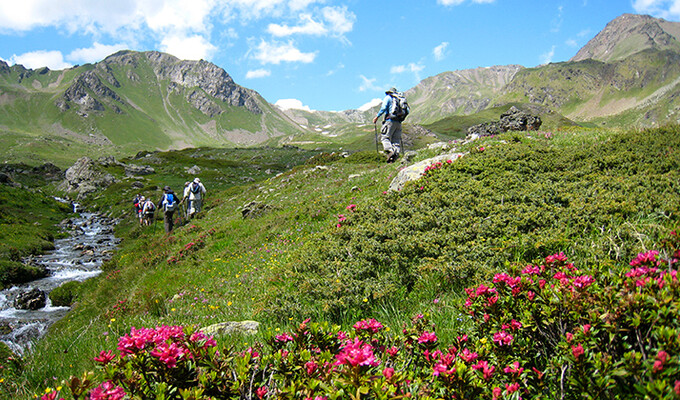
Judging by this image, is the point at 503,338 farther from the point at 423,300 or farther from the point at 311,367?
the point at 423,300

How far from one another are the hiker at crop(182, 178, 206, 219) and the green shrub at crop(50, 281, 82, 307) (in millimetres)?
10156

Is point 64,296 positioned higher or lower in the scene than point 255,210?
lower

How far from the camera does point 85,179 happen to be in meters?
58.0

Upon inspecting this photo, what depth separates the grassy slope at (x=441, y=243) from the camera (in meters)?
5.28

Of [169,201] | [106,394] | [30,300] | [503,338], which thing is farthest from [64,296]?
[503,338]

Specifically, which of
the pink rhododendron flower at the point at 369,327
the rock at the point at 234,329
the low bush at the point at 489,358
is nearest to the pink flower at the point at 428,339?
the low bush at the point at 489,358

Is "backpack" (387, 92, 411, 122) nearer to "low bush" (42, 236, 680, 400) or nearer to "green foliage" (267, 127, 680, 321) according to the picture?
"green foliage" (267, 127, 680, 321)

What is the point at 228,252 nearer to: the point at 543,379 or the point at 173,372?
the point at 173,372

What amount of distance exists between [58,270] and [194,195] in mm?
8827

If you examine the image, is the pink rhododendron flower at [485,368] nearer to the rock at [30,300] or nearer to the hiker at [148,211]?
the rock at [30,300]

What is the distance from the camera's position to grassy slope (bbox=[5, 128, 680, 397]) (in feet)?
17.3

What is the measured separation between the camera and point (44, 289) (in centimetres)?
1609

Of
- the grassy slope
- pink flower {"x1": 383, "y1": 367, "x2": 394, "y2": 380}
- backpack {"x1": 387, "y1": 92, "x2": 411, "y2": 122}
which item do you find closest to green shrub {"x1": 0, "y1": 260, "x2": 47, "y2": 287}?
the grassy slope

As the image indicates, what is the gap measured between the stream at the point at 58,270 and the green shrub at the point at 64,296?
287 millimetres
